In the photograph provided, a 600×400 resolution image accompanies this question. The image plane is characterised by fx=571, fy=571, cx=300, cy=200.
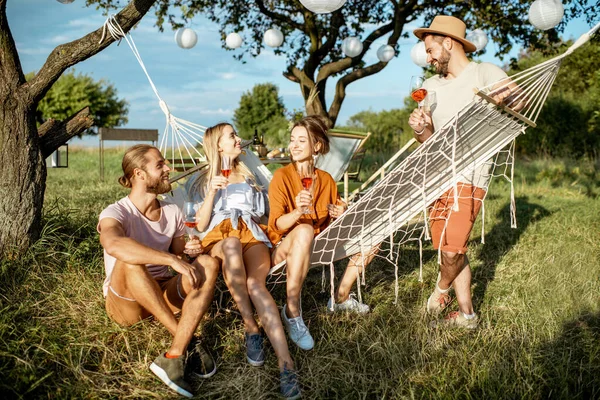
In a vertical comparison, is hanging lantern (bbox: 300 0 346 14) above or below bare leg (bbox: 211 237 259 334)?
above

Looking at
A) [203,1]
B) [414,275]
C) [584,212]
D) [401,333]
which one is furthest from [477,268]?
[203,1]

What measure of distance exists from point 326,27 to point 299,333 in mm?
7478

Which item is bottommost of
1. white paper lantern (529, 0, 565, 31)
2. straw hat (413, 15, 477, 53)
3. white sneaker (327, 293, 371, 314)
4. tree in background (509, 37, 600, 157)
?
tree in background (509, 37, 600, 157)

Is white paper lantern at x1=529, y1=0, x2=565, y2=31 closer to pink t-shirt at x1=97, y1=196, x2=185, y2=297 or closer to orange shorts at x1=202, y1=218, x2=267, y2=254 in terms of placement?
orange shorts at x1=202, y1=218, x2=267, y2=254

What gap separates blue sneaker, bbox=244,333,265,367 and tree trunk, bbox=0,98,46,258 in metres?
1.42

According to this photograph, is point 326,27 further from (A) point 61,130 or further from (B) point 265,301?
(B) point 265,301

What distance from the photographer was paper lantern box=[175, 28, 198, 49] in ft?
24.6

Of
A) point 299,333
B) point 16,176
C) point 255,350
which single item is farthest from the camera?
point 16,176

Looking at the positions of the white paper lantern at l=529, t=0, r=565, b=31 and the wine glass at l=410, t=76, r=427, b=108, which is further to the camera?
the white paper lantern at l=529, t=0, r=565, b=31

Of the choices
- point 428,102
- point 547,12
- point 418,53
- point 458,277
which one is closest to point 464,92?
point 428,102

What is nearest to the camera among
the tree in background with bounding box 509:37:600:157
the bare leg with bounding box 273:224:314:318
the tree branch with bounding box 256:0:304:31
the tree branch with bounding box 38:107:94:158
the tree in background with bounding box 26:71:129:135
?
the bare leg with bounding box 273:224:314:318

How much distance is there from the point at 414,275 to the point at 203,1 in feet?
21.8

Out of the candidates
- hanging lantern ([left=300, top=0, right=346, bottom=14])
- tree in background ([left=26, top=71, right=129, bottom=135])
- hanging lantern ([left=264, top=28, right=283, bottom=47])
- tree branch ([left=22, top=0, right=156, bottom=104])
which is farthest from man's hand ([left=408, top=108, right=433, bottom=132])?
tree in background ([left=26, top=71, right=129, bottom=135])

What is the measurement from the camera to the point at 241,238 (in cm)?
261
